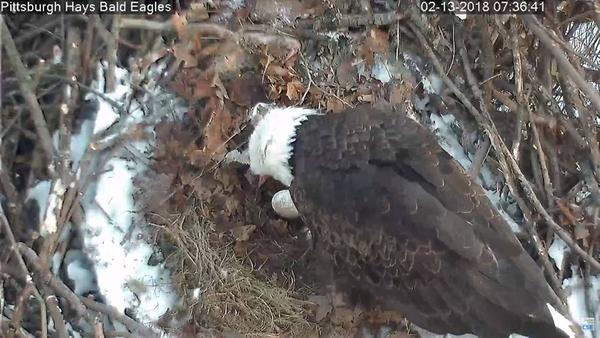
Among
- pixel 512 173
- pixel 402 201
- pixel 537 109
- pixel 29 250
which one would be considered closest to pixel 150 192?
pixel 29 250

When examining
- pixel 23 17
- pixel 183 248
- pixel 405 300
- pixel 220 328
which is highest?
pixel 23 17

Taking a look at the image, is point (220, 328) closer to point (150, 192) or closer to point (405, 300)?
point (150, 192)

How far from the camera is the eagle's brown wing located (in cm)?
137

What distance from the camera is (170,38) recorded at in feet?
5.60

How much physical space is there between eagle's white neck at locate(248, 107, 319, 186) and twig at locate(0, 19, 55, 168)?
1.56 ft

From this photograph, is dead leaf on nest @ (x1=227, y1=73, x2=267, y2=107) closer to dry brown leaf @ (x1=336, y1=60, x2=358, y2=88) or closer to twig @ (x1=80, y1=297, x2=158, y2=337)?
dry brown leaf @ (x1=336, y1=60, x2=358, y2=88)

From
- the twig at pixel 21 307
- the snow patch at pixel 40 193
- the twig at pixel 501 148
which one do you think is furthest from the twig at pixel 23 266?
the twig at pixel 501 148

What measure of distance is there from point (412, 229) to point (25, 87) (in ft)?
2.91

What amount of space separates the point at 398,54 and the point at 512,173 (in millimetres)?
452

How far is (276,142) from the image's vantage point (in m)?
1.63

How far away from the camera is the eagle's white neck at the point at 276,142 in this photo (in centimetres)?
162

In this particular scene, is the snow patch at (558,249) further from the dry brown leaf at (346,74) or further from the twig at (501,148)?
the dry brown leaf at (346,74)

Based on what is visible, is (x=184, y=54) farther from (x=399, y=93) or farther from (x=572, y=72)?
(x=572, y=72)
